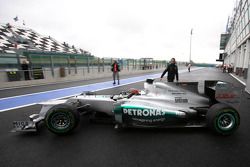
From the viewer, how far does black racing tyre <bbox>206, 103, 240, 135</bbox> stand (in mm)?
2691

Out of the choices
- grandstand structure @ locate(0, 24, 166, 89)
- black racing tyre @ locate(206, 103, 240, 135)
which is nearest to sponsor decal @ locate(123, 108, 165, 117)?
black racing tyre @ locate(206, 103, 240, 135)

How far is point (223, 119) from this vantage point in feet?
9.14

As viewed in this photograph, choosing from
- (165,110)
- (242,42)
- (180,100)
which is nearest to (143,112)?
(165,110)

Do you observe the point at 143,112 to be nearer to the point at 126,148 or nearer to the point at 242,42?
the point at 126,148

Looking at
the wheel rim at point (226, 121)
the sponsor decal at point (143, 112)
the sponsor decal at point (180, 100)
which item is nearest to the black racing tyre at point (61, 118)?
the sponsor decal at point (143, 112)

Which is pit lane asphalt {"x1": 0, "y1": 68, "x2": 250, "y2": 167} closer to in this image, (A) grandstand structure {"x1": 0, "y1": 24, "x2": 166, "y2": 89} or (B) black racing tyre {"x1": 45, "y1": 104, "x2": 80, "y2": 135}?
(B) black racing tyre {"x1": 45, "y1": 104, "x2": 80, "y2": 135}

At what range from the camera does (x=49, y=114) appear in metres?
2.76

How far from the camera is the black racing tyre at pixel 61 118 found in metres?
2.76

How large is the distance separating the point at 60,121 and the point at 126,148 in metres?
1.36

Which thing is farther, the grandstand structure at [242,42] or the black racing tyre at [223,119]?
the grandstand structure at [242,42]

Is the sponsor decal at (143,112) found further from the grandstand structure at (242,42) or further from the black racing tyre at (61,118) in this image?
the grandstand structure at (242,42)

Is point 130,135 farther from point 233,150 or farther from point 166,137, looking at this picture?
point 233,150

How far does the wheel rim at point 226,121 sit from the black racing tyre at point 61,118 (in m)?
2.64

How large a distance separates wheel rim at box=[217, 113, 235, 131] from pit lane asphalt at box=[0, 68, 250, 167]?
18cm
